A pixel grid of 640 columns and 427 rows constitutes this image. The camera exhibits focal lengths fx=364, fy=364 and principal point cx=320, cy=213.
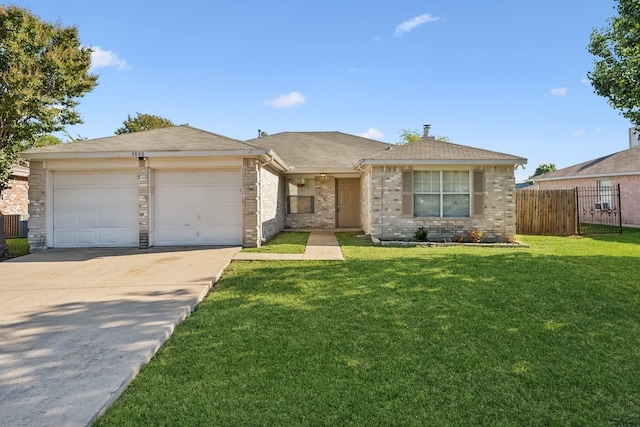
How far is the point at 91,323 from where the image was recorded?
14.9 feet

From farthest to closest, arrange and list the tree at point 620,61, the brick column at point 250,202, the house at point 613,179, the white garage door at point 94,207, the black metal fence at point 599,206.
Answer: the black metal fence at point 599,206 < the house at point 613,179 < the white garage door at point 94,207 < the brick column at point 250,202 < the tree at point 620,61

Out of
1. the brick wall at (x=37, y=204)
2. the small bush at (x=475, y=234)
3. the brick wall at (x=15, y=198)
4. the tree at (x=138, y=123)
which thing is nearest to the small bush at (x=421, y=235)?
the small bush at (x=475, y=234)

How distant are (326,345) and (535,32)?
47.0ft

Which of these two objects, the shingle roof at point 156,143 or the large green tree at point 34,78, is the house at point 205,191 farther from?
the large green tree at point 34,78

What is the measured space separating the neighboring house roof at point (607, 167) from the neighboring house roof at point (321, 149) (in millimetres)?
11615

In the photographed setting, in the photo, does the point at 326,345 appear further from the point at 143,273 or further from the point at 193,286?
the point at 143,273

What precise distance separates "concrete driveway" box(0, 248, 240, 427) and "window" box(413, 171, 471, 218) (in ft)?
23.0

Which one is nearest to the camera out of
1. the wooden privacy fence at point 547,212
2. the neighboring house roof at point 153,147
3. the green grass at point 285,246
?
the green grass at point 285,246

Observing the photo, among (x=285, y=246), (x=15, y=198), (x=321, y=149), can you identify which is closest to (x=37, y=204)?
(x=285, y=246)

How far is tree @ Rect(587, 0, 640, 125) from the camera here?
7.54 meters

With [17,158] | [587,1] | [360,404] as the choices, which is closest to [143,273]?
[360,404]

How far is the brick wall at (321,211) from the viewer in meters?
16.8

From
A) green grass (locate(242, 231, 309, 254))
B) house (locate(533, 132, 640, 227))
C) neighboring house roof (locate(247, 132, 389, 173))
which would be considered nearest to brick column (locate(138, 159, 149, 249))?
green grass (locate(242, 231, 309, 254))

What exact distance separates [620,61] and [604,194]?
48.6ft
